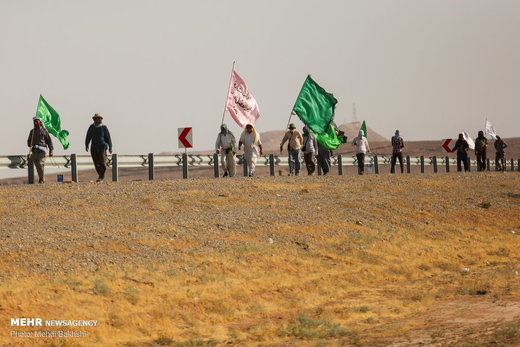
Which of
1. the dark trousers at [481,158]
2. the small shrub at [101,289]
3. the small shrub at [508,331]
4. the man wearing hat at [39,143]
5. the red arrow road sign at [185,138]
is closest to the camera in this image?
the small shrub at [508,331]

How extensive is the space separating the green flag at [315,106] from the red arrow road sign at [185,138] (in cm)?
320

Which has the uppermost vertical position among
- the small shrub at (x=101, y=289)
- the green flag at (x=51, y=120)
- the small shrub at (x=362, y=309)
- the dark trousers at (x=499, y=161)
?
the green flag at (x=51, y=120)

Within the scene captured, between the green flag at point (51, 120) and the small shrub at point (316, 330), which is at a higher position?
the green flag at point (51, 120)

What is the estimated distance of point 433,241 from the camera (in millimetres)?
19266

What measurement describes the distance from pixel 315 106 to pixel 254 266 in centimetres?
1678

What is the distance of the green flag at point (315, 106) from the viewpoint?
102 ft

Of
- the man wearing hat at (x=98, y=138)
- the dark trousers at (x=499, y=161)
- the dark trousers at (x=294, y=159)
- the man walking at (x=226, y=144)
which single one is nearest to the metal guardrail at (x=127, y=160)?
the man wearing hat at (x=98, y=138)

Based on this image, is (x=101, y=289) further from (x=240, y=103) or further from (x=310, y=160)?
(x=240, y=103)

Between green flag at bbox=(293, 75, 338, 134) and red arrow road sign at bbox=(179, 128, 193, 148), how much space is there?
3203mm

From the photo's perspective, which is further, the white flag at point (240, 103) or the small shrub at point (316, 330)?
the white flag at point (240, 103)

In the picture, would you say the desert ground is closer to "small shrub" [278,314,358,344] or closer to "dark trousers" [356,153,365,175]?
"small shrub" [278,314,358,344]

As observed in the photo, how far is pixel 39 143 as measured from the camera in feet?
76.7

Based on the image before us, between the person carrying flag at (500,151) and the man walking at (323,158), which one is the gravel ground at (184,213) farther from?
the person carrying flag at (500,151)

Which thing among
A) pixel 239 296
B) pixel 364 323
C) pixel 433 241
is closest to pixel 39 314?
pixel 239 296
